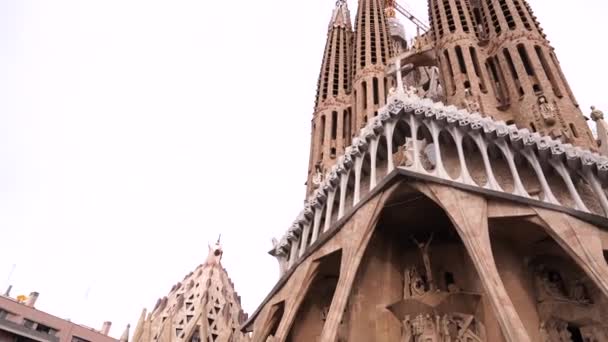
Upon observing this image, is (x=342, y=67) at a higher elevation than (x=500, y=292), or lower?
higher

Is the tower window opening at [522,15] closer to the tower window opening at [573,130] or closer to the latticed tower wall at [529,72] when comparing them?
the latticed tower wall at [529,72]

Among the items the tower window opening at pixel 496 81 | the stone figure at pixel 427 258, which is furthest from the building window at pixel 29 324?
the tower window opening at pixel 496 81

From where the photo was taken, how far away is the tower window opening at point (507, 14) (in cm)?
1720

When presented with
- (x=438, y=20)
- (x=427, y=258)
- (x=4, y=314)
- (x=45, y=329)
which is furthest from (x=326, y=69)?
(x=45, y=329)

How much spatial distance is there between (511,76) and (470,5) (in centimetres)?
670

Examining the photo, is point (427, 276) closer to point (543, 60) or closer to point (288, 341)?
point (288, 341)

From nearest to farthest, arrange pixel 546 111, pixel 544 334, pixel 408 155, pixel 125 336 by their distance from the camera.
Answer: pixel 544 334, pixel 408 155, pixel 546 111, pixel 125 336

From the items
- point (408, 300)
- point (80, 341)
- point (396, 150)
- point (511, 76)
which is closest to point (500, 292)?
point (408, 300)

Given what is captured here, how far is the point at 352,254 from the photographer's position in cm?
1128

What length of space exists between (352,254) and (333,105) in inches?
451

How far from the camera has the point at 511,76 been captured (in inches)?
616

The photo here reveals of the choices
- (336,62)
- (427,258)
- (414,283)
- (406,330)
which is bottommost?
(406,330)

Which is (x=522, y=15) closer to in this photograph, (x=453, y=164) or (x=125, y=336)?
(x=453, y=164)

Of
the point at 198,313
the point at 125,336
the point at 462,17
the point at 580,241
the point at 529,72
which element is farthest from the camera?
the point at 125,336
